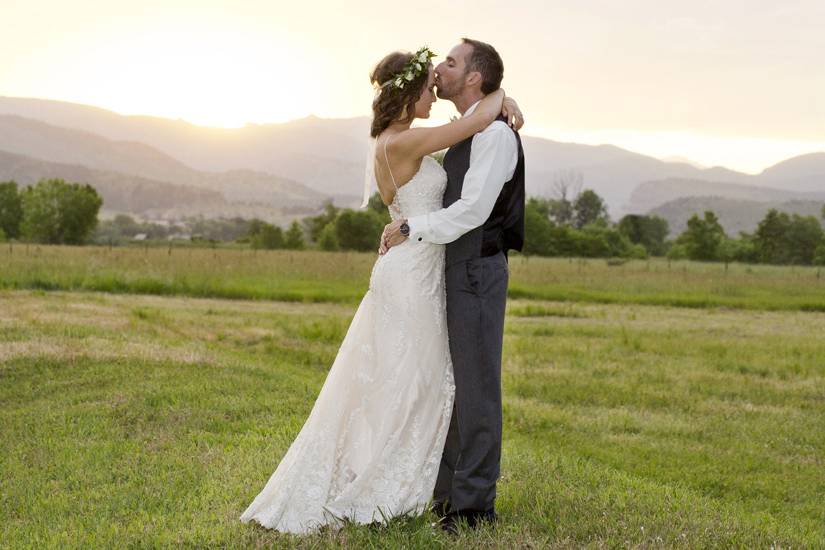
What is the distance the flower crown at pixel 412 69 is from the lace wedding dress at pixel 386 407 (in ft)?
1.60

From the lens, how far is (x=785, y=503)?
25.9 ft

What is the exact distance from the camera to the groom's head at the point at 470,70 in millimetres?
4949

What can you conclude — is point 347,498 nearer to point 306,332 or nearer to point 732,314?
point 306,332

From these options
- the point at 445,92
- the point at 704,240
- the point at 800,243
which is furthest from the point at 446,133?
the point at 800,243

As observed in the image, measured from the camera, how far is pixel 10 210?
106 m

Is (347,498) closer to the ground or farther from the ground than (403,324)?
closer to the ground

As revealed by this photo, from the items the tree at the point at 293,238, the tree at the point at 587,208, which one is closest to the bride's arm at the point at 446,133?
the tree at the point at 293,238

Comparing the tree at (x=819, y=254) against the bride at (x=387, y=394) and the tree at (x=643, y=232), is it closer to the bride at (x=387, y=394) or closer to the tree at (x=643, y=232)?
the tree at (x=643, y=232)

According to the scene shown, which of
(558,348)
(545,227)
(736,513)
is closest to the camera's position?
(736,513)

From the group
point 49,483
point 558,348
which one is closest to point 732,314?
point 558,348

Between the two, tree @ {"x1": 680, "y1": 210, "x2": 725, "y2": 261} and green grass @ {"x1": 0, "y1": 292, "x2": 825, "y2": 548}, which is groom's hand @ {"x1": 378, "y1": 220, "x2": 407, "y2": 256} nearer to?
green grass @ {"x1": 0, "y1": 292, "x2": 825, "y2": 548}

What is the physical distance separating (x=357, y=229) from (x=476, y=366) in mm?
74943

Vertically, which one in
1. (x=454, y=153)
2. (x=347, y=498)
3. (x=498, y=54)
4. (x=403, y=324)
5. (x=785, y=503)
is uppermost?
(x=498, y=54)

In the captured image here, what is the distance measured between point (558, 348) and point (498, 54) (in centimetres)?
1179
